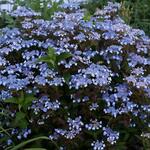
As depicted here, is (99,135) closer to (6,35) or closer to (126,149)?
(126,149)

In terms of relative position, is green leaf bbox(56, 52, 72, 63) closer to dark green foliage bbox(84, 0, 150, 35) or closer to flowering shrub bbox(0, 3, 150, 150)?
flowering shrub bbox(0, 3, 150, 150)

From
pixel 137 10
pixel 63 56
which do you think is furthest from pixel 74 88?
pixel 137 10

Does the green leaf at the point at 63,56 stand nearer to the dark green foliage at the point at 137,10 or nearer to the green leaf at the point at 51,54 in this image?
the green leaf at the point at 51,54

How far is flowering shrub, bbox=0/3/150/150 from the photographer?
2.88m

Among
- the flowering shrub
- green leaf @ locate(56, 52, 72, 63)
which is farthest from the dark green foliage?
green leaf @ locate(56, 52, 72, 63)

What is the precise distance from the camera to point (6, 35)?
3270 millimetres

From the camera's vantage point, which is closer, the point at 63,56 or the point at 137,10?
the point at 63,56

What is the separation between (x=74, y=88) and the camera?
293 cm

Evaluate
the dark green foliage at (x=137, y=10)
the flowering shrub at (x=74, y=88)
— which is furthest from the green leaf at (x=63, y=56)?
the dark green foliage at (x=137, y=10)

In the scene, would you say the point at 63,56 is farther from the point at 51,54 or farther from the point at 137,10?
the point at 137,10

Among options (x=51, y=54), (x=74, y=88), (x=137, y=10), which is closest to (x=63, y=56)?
(x=51, y=54)

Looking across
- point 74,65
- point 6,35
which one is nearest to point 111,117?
point 74,65

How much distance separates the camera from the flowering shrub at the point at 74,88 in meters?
2.88

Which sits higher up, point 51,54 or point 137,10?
point 51,54
